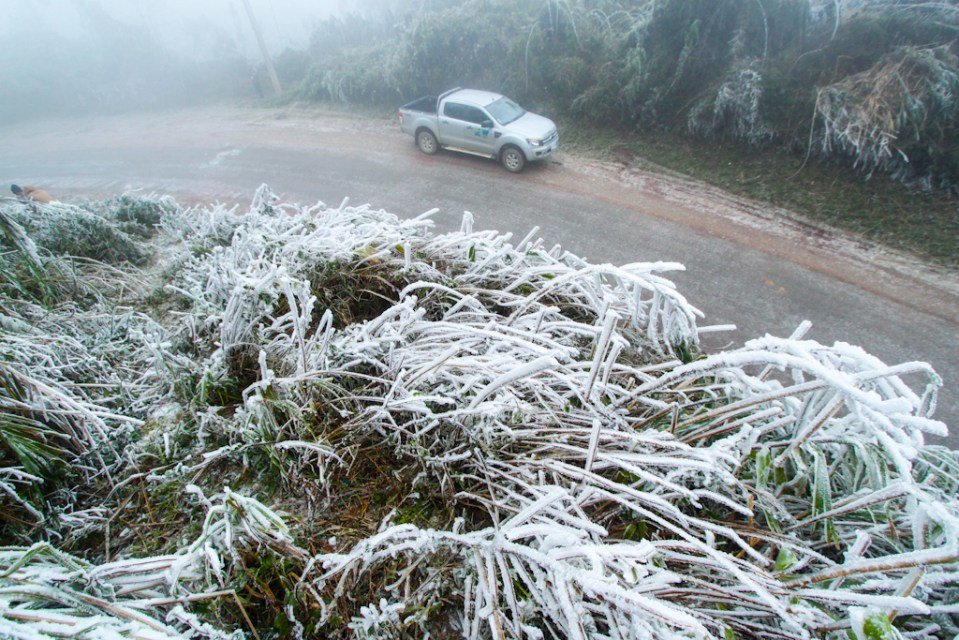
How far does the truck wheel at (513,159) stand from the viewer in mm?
10164

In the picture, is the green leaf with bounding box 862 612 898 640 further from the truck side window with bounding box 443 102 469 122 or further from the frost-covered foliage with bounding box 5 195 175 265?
the truck side window with bounding box 443 102 469 122

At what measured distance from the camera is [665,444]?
2.32 meters

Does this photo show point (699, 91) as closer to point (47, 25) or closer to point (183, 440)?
point (183, 440)

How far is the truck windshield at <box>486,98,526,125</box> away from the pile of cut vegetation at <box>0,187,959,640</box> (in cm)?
741

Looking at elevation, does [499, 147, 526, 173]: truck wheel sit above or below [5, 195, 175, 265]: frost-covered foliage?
above

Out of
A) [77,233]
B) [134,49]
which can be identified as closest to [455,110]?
[77,233]

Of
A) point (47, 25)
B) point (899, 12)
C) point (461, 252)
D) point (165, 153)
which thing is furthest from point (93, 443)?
A: point (47, 25)

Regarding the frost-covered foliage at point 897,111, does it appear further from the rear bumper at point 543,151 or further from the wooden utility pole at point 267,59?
the wooden utility pole at point 267,59

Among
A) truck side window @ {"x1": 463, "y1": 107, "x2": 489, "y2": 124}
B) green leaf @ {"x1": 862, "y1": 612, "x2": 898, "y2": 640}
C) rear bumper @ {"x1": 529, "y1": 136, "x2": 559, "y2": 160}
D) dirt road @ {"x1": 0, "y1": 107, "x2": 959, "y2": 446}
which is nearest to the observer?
green leaf @ {"x1": 862, "y1": 612, "x2": 898, "y2": 640}

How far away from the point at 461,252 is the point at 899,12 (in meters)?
10.1

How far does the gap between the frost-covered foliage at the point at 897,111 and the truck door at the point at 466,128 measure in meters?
6.41

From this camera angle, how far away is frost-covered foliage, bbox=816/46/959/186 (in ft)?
25.1

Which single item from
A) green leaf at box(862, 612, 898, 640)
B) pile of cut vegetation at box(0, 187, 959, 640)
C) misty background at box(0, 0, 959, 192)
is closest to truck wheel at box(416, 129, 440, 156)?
misty background at box(0, 0, 959, 192)

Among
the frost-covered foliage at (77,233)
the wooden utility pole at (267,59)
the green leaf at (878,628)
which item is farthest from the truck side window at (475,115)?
the green leaf at (878,628)
